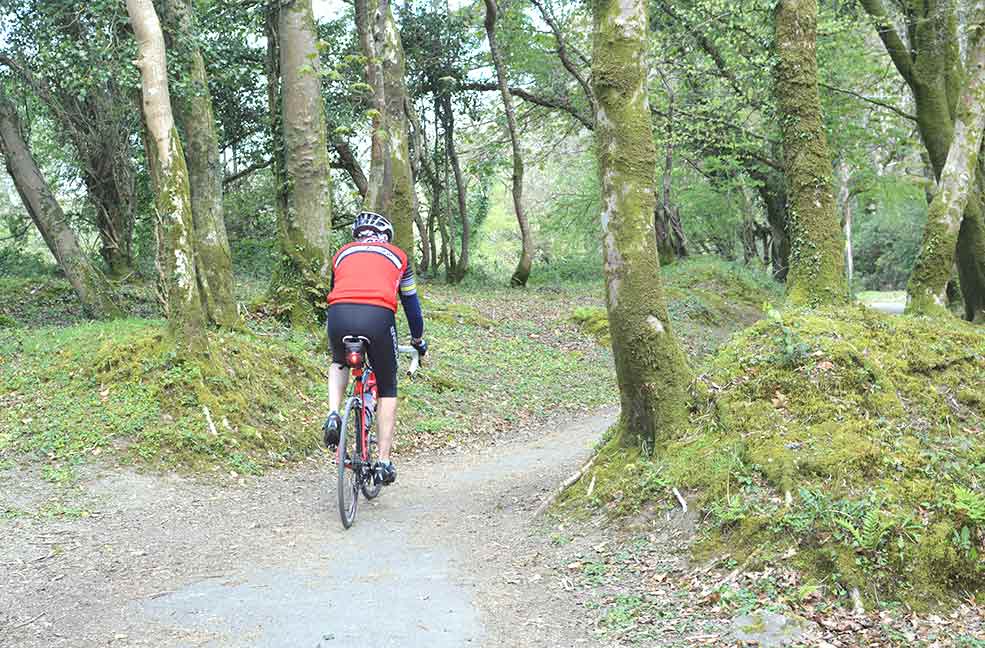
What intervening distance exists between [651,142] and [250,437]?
16.7 feet

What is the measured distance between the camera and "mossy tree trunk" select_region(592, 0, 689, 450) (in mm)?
6023

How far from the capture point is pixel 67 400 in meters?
8.52

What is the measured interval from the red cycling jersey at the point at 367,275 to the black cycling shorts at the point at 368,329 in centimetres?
5

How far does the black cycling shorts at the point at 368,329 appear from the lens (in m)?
6.28

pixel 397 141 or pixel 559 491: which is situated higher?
pixel 397 141

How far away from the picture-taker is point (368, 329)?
20.7 ft

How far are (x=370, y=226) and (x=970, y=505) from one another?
4500mm

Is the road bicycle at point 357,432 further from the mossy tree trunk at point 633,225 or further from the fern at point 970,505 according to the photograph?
the fern at point 970,505

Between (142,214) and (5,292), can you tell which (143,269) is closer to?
(142,214)

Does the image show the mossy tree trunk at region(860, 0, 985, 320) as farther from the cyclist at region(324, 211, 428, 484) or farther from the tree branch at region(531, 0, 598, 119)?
the cyclist at region(324, 211, 428, 484)

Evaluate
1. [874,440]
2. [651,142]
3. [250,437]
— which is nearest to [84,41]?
[250,437]

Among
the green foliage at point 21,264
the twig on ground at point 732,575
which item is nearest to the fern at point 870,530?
the twig on ground at point 732,575

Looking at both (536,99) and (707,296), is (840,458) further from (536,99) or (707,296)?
(536,99)

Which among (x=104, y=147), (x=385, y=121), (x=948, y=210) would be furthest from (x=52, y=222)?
(x=948, y=210)
